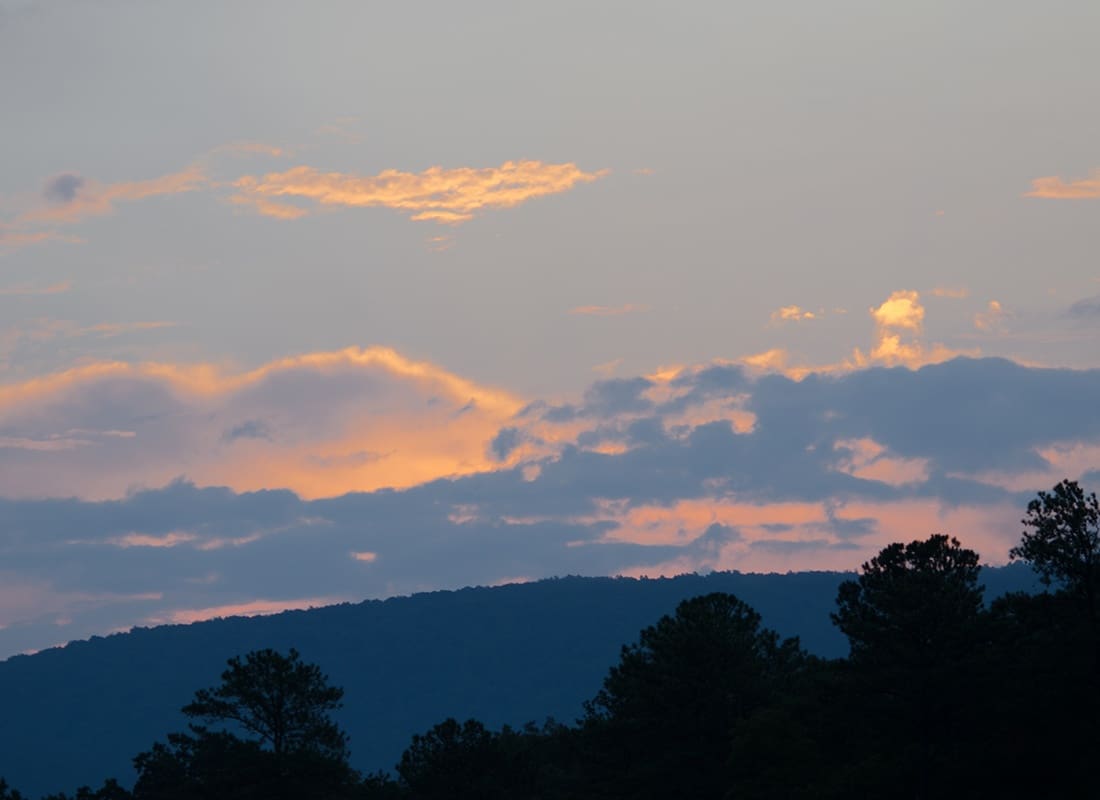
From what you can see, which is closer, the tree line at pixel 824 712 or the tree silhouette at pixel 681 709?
the tree line at pixel 824 712

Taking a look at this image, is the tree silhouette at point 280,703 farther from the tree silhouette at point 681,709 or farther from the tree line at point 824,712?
the tree silhouette at point 681,709

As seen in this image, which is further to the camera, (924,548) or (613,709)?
(613,709)

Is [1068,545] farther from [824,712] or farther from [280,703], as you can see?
[280,703]

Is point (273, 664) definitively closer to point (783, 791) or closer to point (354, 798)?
point (354, 798)

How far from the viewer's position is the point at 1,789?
108 m

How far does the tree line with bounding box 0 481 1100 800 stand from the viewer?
202ft

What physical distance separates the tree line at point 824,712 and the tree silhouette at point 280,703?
118 mm

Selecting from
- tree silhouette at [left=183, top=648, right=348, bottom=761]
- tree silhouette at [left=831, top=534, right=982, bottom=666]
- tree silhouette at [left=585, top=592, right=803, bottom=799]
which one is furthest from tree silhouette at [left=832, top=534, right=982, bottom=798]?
tree silhouette at [left=183, top=648, right=348, bottom=761]

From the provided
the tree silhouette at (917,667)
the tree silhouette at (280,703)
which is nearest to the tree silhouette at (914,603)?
the tree silhouette at (917,667)

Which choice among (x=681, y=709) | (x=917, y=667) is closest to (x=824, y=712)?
(x=917, y=667)

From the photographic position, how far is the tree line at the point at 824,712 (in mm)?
61656

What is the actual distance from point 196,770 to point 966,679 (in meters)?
52.5

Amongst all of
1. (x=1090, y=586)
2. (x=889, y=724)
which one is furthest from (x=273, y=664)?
(x=1090, y=586)

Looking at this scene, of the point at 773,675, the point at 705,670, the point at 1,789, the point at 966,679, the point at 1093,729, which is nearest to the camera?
the point at 1093,729
